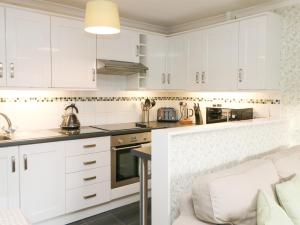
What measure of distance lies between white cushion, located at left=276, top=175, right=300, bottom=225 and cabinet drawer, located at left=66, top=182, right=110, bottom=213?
1.95 meters

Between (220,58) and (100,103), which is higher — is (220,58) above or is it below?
above

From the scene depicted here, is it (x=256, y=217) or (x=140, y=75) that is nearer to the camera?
(x=256, y=217)

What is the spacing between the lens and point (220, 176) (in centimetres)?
170

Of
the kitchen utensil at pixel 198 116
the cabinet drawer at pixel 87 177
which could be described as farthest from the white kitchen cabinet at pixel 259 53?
the cabinet drawer at pixel 87 177

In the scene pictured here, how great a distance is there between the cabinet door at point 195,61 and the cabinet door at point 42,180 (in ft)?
6.27

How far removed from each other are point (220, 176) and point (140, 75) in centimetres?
234

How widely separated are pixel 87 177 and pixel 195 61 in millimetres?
2030

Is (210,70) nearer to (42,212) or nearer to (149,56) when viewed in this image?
(149,56)

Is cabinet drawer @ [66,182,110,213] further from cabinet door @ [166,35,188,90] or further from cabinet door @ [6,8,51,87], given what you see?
cabinet door @ [166,35,188,90]

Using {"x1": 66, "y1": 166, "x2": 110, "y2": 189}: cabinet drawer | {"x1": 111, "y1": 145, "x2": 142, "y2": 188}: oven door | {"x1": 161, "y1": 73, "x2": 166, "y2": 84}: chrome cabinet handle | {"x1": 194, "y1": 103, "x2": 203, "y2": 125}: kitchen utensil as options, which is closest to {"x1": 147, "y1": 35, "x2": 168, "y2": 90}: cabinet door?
{"x1": 161, "y1": 73, "x2": 166, "y2": 84}: chrome cabinet handle

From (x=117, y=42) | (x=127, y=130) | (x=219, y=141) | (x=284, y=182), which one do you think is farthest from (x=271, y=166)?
(x=117, y=42)

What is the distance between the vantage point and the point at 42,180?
8.68ft

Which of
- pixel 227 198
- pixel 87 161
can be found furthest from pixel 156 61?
pixel 227 198

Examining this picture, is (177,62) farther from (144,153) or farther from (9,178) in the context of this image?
(9,178)
